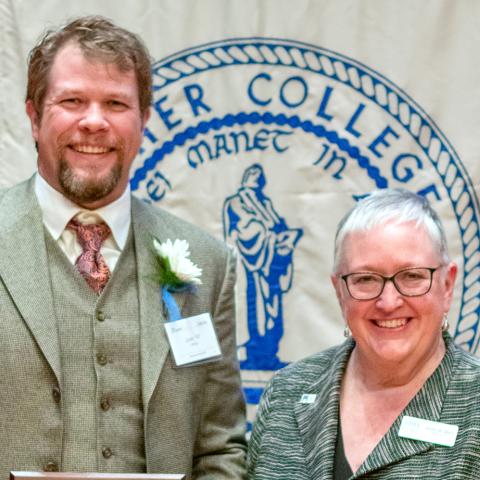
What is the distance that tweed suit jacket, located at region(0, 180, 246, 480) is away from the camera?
2631 mm

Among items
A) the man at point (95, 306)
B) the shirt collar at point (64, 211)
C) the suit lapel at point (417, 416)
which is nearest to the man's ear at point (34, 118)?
the man at point (95, 306)

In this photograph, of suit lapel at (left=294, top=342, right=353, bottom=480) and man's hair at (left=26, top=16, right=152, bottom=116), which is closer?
suit lapel at (left=294, top=342, right=353, bottom=480)

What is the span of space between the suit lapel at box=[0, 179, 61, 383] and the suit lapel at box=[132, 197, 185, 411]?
24 centimetres

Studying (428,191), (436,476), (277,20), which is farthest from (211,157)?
(436,476)

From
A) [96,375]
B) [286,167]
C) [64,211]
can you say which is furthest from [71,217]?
[286,167]

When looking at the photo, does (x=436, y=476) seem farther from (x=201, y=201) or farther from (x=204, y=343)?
(x=201, y=201)

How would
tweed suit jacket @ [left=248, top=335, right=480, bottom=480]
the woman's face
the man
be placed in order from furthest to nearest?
the man
the woman's face
tweed suit jacket @ [left=248, top=335, right=480, bottom=480]

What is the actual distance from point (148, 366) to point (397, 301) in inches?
26.4

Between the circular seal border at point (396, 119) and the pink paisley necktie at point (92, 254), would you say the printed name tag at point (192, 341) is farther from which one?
the circular seal border at point (396, 119)

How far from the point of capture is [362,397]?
2672 mm

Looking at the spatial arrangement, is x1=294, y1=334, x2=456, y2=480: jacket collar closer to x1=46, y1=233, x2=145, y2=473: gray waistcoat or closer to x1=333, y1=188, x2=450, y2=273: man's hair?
x1=333, y1=188, x2=450, y2=273: man's hair

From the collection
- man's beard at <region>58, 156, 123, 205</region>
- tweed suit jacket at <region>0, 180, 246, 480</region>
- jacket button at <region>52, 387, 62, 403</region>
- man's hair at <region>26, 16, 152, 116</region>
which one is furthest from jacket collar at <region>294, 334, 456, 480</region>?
man's hair at <region>26, 16, 152, 116</region>

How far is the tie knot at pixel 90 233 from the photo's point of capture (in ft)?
9.19

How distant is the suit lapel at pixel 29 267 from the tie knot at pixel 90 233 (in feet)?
0.30
